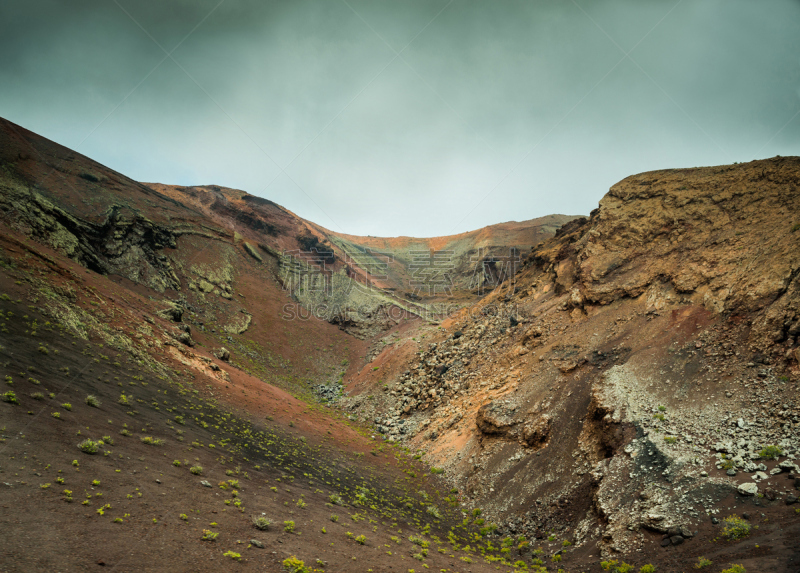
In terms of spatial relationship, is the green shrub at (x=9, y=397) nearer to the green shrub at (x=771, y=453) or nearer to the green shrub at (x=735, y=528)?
the green shrub at (x=735, y=528)

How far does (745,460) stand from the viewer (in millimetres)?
11328

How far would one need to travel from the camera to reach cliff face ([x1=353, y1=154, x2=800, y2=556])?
39.9 feet

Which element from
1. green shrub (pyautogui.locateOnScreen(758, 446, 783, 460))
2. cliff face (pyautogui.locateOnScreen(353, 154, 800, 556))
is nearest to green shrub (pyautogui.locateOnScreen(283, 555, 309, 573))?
cliff face (pyautogui.locateOnScreen(353, 154, 800, 556))

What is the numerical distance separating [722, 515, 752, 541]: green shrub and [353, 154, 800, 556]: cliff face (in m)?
0.54

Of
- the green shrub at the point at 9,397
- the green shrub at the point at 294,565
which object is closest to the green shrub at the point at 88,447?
the green shrub at the point at 9,397

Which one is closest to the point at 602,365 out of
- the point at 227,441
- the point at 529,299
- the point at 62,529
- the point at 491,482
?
the point at 491,482

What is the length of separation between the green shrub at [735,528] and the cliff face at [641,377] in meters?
0.54

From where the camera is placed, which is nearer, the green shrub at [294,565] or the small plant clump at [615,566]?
the green shrub at [294,565]

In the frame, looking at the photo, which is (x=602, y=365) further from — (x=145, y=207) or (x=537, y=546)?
(x=145, y=207)

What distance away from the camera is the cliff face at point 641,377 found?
12148 mm

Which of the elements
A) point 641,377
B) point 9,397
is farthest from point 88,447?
point 641,377

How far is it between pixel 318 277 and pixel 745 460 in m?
61.3

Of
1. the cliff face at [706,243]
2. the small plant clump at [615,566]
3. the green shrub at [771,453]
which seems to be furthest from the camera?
the cliff face at [706,243]

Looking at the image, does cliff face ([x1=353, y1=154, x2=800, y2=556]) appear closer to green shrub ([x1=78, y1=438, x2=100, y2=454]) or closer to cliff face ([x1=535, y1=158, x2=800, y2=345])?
cliff face ([x1=535, y1=158, x2=800, y2=345])
